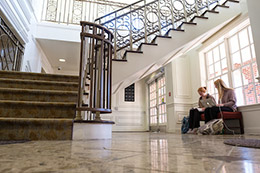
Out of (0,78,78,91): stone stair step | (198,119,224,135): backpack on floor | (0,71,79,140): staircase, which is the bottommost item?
(198,119,224,135): backpack on floor

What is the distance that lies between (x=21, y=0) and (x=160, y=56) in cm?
304

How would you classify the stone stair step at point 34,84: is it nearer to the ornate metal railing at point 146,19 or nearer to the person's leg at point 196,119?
the ornate metal railing at point 146,19

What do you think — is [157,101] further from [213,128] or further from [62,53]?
[213,128]

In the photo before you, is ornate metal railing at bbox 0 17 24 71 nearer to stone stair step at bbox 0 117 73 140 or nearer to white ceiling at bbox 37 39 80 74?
white ceiling at bbox 37 39 80 74

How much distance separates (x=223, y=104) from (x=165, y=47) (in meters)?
1.47

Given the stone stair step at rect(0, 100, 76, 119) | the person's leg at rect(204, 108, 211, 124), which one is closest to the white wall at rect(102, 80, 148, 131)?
the person's leg at rect(204, 108, 211, 124)

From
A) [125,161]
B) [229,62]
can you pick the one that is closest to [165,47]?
[229,62]

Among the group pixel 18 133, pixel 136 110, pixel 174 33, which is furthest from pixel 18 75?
pixel 136 110

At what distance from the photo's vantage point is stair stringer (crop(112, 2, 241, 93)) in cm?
289

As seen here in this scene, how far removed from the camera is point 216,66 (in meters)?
4.57

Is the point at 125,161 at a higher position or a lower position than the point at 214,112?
lower

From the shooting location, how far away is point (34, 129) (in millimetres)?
1302

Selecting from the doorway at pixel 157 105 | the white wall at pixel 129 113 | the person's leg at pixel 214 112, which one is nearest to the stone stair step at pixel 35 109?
the person's leg at pixel 214 112

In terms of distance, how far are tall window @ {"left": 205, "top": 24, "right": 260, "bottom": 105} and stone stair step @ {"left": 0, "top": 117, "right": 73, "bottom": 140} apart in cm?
341
